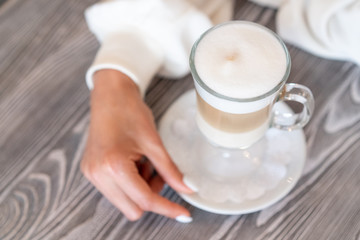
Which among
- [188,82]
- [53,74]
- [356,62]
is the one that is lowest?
[356,62]

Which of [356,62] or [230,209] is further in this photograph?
[356,62]

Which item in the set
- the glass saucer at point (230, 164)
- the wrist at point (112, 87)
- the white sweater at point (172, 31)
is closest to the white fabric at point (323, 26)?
the white sweater at point (172, 31)

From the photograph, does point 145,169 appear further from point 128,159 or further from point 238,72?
point 238,72

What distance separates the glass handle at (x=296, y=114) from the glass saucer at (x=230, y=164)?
49mm

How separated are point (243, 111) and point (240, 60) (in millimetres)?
56

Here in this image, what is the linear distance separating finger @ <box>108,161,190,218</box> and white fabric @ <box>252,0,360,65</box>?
0.34m

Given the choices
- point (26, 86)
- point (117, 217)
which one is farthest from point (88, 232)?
point (26, 86)

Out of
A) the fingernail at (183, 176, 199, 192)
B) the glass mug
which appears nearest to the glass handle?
the glass mug

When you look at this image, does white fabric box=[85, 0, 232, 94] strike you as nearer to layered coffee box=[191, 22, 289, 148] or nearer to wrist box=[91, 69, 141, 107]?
wrist box=[91, 69, 141, 107]

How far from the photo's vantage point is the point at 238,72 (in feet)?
1.31

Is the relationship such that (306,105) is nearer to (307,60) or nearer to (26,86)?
(307,60)

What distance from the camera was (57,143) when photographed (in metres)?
0.61

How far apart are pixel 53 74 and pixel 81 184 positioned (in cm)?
21

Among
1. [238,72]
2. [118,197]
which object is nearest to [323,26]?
[238,72]
